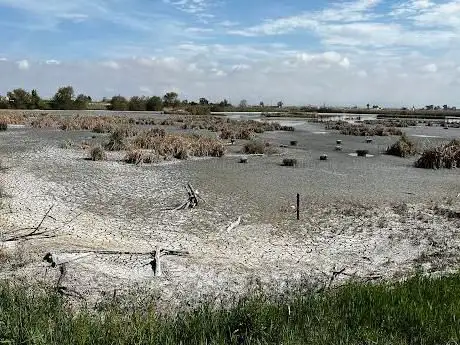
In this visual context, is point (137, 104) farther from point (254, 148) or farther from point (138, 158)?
point (138, 158)

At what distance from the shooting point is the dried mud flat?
9508mm

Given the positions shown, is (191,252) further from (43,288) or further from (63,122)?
(63,122)

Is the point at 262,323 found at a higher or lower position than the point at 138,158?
lower

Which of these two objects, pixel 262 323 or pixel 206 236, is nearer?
pixel 262 323

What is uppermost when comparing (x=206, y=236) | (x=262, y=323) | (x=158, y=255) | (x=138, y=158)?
(x=138, y=158)

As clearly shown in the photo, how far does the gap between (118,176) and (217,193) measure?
4.71 metres

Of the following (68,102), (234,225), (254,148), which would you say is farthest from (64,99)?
(234,225)

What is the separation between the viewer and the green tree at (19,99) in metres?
88.1

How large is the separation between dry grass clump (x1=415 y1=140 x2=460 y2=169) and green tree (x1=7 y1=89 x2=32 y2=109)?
7526 centimetres

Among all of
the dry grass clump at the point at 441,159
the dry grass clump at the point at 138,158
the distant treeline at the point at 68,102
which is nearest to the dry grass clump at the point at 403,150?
the dry grass clump at the point at 441,159

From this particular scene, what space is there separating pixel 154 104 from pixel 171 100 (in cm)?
1105

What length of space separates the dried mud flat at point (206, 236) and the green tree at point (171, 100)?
86.7m

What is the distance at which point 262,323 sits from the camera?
637cm

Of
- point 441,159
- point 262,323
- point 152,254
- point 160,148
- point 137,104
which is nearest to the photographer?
point 262,323
